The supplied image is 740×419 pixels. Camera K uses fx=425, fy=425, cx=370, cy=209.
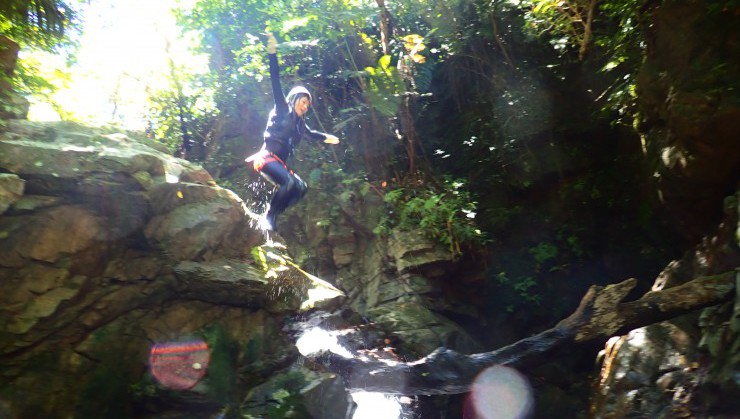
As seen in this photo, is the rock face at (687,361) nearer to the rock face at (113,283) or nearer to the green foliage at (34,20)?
the rock face at (113,283)

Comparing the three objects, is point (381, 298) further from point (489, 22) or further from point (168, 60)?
point (168, 60)

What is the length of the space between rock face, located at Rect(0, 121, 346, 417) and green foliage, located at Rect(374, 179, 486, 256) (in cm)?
350

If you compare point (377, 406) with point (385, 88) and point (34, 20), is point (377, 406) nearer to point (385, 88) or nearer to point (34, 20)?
point (385, 88)

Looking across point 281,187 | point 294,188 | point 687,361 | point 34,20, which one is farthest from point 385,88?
point 687,361

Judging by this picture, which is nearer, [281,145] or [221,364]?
[221,364]

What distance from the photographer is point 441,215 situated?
338 inches

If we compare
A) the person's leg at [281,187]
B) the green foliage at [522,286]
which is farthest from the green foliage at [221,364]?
the green foliage at [522,286]

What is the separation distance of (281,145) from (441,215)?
373 cm

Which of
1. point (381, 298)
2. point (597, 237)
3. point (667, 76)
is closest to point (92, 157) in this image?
point (381, 298)

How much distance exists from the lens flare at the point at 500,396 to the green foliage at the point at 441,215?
2.89 meters

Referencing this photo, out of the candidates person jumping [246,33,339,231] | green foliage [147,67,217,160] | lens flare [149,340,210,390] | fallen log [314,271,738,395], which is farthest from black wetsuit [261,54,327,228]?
green foliage [147,67,217,160]

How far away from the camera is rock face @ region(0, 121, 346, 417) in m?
4.51

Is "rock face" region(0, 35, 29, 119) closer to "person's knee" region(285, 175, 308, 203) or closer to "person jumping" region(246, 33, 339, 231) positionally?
"person jumping" region(246, 33, 339, 231)

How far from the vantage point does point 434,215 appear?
8570mm
